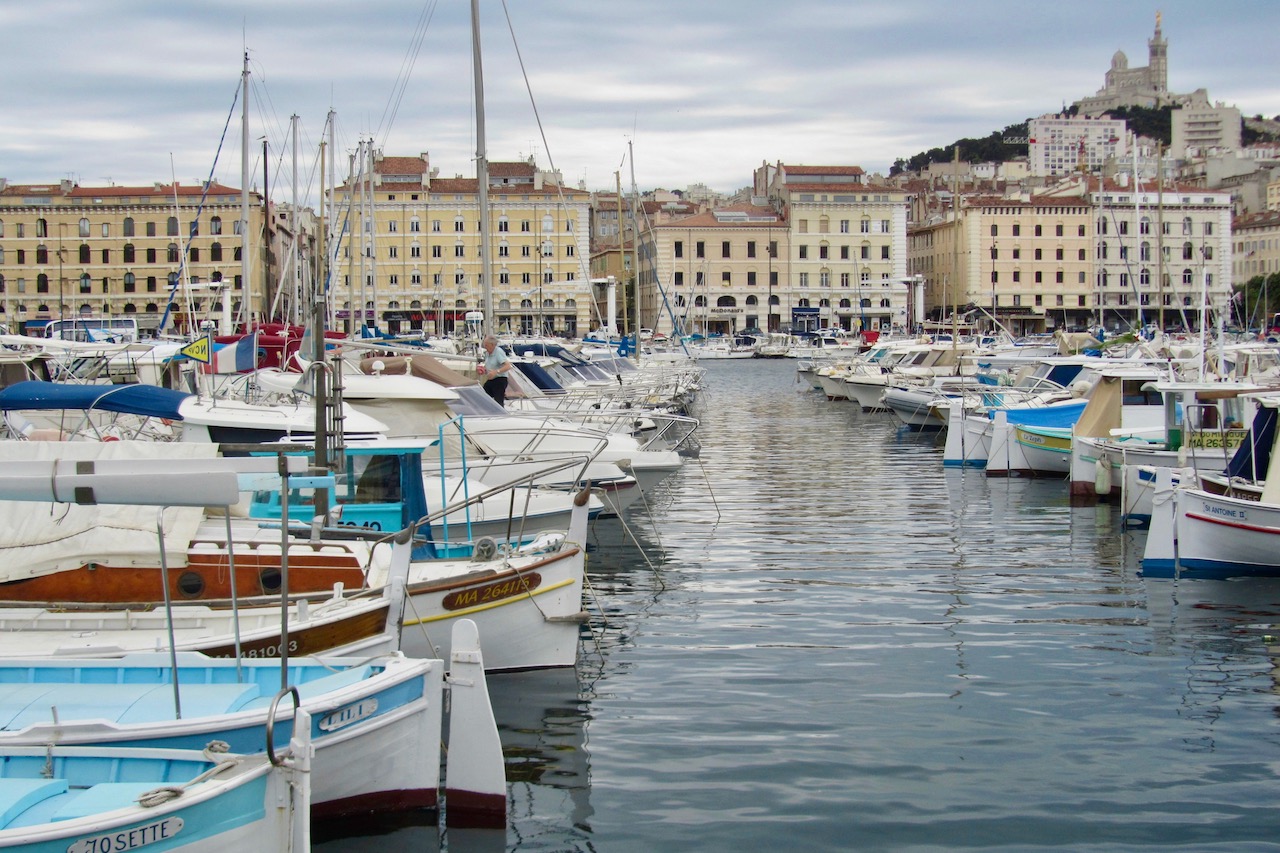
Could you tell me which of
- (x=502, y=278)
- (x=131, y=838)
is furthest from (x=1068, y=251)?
(x=131, y=838)

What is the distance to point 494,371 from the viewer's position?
73.5ft

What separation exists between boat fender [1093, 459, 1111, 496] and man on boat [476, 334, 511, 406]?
10300 millimetres

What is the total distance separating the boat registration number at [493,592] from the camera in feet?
35.2

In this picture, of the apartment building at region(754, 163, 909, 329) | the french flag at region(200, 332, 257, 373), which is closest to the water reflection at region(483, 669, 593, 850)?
the french flag at region(200, 332, 257, 373)

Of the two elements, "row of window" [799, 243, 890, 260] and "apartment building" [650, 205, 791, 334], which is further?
"row of window" [799, 243, 890, 260]

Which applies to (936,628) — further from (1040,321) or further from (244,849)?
(1040,321)

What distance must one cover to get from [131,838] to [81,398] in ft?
26.9

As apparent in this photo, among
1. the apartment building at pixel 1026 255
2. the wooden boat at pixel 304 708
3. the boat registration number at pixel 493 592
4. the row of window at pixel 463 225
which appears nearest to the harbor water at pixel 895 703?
the wooden boat at pixel 304 708

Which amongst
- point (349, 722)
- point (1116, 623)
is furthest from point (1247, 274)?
point (349, 722)

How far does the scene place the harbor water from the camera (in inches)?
336

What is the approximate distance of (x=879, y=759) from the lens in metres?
9.66

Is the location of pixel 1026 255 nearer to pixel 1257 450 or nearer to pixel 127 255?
pixel 127 255

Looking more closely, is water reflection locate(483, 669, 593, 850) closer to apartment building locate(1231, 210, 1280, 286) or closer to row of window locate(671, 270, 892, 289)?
row of window locate(671, 270, 892, 289)

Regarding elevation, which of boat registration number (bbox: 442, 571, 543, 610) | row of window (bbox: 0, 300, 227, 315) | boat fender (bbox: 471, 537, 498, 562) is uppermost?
row of window (bbox: 0, 300, 227, 315)
